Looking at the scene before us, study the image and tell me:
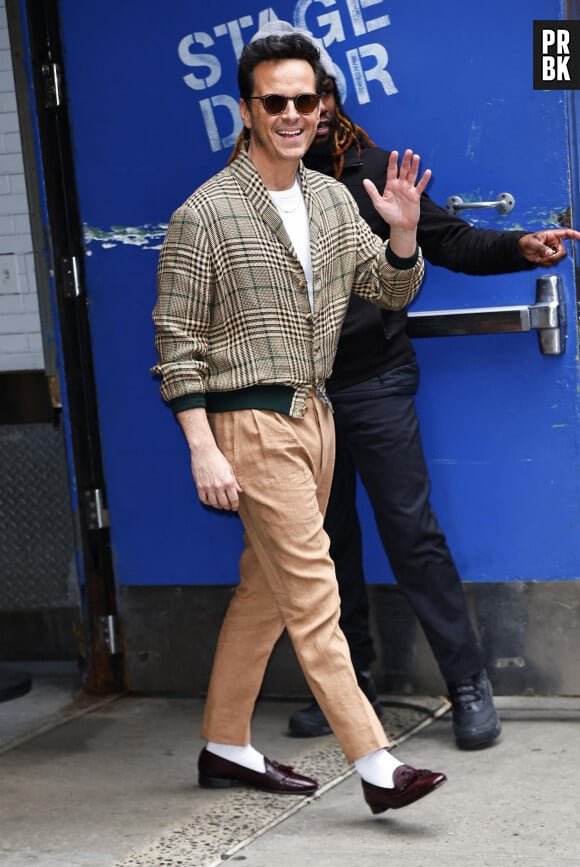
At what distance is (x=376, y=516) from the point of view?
440cm

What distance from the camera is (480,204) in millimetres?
4461

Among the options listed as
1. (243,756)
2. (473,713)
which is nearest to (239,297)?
(243,756)

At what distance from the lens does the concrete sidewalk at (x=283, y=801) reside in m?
3.54

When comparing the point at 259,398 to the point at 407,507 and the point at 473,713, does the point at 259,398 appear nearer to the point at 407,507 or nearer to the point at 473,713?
the point at 407,507

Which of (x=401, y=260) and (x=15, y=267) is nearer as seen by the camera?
(x=401, y=260)

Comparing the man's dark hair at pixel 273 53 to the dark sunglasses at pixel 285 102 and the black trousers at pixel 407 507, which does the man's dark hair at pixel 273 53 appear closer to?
the dark sunglasses at pixel 285 102

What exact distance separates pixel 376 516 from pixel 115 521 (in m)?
1.10

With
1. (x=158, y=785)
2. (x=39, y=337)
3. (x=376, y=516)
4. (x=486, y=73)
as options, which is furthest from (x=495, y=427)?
(x=39, y=337)

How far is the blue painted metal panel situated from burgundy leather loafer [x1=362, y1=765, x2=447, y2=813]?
121cm

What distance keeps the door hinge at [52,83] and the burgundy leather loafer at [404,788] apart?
8.39ft

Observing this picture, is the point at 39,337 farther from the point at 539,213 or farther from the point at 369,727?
the point at 369,727

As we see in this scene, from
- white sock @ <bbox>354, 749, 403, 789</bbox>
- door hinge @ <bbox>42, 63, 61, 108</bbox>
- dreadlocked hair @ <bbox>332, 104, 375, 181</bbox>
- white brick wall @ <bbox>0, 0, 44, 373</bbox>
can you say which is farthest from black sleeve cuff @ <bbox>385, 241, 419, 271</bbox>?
white brick wall @ <bbox>0, 0, 44, 373</bbox>

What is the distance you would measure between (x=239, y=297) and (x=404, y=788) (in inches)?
49.6

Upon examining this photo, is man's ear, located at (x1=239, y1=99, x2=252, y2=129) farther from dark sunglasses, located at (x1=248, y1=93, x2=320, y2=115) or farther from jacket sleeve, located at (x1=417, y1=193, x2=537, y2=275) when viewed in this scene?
jacket sleeve, located at (x1=417, y1=193, x2=537, y2=275)
